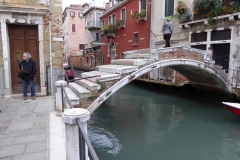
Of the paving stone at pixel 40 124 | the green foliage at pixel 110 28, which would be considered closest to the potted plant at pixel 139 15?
the green foliage at pixel 110 28

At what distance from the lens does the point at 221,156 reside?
3930mm

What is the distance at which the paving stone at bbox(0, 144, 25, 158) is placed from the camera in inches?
81.5

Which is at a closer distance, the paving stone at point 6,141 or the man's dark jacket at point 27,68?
the paving stone at point 6,141

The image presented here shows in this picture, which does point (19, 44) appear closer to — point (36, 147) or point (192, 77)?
point (36, 147)

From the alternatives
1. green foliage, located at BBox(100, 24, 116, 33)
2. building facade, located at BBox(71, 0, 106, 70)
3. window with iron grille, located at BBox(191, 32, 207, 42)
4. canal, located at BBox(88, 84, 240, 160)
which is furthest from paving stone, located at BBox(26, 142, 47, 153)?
building facade, located at BBox(71, 0, 106, 70)

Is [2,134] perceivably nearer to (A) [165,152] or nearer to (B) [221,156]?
(A) [165,152]

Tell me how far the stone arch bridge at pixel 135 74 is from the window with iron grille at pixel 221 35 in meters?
1.22

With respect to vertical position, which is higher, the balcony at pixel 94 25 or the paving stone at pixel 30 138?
the balcony at pixel 94 25

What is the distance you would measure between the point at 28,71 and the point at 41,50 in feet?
3.05

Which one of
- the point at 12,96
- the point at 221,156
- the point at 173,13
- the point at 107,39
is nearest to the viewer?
the point at 221,156

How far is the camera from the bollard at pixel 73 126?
5.13ft

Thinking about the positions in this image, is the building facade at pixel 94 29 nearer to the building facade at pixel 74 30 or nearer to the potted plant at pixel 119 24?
the building facade at pixel 74 30

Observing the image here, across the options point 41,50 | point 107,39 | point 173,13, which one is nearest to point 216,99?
point 173,13

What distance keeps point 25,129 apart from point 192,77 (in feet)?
22.7
